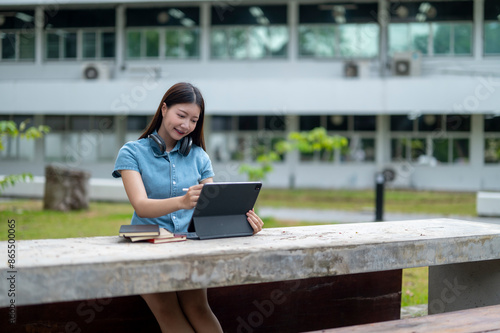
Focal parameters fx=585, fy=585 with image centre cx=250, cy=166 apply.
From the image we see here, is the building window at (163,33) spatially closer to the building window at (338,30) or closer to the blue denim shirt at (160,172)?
the building window at (338,30)

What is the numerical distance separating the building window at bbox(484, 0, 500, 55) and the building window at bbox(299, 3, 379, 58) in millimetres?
3947

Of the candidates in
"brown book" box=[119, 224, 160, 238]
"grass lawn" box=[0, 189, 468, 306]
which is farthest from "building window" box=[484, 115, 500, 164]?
"brown book" box=[119, 224, 160, 238]

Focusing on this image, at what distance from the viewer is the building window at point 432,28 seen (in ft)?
71.1

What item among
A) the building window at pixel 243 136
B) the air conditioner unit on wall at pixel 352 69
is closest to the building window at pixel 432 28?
the air conditioner unit on wall at pixel 352 69

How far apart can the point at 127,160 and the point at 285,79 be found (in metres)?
18.9

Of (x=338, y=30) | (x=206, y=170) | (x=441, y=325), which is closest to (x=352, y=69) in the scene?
(x=338, y=30)

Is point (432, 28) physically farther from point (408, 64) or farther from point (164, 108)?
point (164, 108)

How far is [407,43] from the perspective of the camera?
72.4 feet

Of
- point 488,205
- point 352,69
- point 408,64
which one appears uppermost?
point 408,64

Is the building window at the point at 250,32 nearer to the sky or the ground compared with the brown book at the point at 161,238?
nearer to the sky

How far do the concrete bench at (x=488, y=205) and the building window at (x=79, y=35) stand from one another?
1609cm

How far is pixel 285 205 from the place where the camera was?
15.6 m

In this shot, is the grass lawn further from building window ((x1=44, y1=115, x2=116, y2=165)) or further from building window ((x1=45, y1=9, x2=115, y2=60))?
building window ((x1=45, y1=9, x2=115, y2=60))

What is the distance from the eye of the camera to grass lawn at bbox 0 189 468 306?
8891 mm
